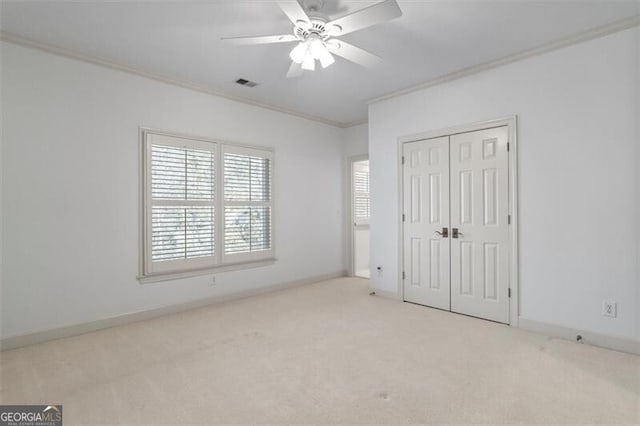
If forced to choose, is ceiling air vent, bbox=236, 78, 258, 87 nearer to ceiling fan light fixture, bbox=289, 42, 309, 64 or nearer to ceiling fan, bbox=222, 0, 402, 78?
ceiling fan, bbox=222, 0, 402, 78

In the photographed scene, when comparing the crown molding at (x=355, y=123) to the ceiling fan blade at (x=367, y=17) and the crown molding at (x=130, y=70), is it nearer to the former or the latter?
the crown molding at (x=130, y=70)

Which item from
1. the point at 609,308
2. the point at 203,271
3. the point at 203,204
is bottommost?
the point at 609,308

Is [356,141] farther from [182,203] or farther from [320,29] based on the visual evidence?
[320,29]

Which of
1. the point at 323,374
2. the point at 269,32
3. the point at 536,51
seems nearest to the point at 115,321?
the point at 323,374

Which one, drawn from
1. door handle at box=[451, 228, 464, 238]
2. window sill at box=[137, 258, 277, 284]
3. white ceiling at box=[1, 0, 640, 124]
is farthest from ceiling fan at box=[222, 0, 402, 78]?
window sill at box=[137, 258, 277, 284]

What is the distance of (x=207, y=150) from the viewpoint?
4297mm

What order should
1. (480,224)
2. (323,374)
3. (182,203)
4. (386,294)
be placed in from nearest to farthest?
(323,374), (480,224), (182,203), (386,294)

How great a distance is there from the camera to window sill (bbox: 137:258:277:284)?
385 centimetres

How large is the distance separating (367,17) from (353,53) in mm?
545

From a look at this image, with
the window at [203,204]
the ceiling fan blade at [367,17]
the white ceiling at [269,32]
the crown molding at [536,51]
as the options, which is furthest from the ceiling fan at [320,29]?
the window at [203,204]

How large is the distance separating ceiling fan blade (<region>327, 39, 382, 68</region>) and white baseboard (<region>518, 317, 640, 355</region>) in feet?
9.53

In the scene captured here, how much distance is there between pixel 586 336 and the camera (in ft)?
9.98

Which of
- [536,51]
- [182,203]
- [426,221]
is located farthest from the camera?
[426,221]

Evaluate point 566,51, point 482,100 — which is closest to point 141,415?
point 482,100
